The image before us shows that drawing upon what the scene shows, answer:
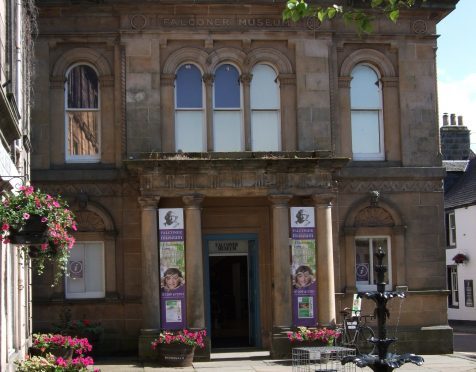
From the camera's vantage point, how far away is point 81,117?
930 inches

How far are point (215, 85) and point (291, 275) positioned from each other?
542cm

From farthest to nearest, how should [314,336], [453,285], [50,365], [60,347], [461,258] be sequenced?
1. [453,285]
2. [461,258]
3. [314,336]
4. [60,347]
5. [50,365]

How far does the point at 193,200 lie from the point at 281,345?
13.5 ft

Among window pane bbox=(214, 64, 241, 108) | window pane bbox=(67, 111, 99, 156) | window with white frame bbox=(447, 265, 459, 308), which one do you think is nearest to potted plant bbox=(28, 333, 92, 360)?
window pane bbox=(67, 111, 99, 156)

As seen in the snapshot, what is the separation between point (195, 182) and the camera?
72.6ft

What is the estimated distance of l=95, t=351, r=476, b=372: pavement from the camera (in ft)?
66.1

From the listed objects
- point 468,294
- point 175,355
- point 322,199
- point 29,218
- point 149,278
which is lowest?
point 175,355

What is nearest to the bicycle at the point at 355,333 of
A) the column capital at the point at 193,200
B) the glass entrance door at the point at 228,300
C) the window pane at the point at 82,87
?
the glass entrance door at the point at 228,300

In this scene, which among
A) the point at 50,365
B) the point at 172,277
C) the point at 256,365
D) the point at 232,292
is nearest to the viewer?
the point at 50,365

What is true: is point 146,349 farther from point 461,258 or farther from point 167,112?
point 461,258

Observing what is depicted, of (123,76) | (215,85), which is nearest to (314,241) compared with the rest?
(215,85)

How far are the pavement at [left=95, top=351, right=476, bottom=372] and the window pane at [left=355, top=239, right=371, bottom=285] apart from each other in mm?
2595

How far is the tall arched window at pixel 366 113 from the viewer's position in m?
24.4

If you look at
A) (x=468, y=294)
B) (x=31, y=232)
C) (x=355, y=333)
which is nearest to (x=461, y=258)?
(x=468, y=294)
